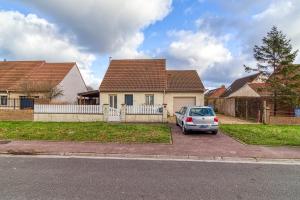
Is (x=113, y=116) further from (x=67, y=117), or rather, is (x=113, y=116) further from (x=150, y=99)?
(x=150, y=99)

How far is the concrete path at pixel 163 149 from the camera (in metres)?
10.1

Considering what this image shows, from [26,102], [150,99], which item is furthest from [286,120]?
[26,102]

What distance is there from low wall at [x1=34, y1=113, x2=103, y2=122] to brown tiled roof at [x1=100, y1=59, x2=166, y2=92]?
772cm

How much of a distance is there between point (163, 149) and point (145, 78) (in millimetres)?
19624

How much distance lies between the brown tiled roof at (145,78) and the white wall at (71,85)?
5740mm

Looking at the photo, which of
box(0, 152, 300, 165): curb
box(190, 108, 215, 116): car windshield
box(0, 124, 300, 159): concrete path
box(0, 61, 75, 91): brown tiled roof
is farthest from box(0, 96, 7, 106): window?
box(190, 108, 215, 116): car windshield

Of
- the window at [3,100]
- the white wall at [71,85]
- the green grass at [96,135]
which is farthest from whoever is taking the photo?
the white wall at [71,85]

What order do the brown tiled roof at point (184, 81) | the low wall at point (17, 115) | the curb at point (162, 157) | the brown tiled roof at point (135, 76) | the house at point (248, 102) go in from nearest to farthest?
the curb at point (162, 157) → the low wall at point (17, 115) → the house at point (248, 102) → the brown tiled roof at point (135, 76) → the brown tiled roof at point (184, 81)

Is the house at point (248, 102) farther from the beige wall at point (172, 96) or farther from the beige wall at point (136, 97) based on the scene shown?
the beige wall at point (136, 97)

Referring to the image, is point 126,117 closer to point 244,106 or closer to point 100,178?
point 244,106

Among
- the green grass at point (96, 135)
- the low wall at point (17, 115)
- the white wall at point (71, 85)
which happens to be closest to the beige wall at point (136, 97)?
the white wall at point (71, 85)

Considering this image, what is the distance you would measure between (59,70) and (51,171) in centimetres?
2859

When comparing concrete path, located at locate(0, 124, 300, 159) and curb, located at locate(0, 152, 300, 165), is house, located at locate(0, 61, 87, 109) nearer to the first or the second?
concrete path, located at locate(0, 124, 300, 159)

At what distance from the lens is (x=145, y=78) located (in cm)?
3003
